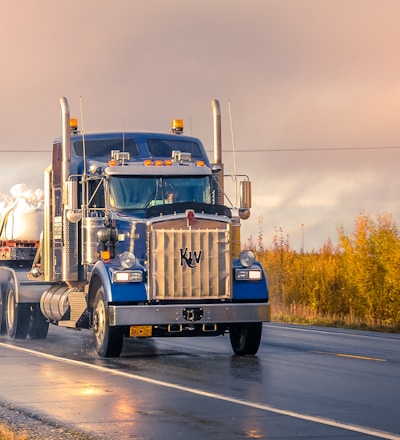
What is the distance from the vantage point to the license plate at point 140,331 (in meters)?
19.0

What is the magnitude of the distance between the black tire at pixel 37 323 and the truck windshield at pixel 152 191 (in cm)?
541

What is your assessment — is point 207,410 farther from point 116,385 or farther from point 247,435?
point 116,385

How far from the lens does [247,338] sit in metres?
20.0

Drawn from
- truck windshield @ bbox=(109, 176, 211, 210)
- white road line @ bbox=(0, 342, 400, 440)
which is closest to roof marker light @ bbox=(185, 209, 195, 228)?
truck windshield @ bbox=(109, 176, 211, 210)

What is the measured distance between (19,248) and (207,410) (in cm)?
1402

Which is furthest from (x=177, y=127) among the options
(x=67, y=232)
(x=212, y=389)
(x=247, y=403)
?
(x=247, y=403)

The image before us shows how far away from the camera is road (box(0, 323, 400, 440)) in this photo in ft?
37.3

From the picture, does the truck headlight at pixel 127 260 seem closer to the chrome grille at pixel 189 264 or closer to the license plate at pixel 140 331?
the chrome grille at pixel 189 264

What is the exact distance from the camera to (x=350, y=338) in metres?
24.6

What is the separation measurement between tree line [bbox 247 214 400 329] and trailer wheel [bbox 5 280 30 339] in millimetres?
9522

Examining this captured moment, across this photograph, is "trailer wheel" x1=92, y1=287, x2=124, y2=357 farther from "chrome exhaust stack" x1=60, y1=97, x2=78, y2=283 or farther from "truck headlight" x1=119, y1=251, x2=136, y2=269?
"chrome exhaust stack" x1=60, y1=97, x2=78, y2=283

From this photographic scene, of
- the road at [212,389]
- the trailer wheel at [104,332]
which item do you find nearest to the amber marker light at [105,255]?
the trailer wheel at [104,332]

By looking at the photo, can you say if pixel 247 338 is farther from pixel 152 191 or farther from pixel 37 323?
pixel 37 323

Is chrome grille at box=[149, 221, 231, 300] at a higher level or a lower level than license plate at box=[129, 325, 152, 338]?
higher
